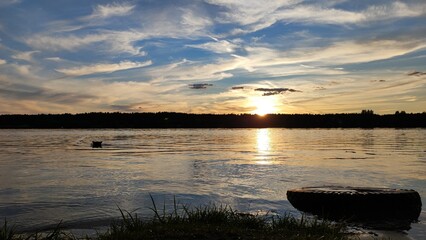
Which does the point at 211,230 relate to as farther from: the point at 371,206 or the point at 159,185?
the point at 159,185

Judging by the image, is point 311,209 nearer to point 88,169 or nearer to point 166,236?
point 166,236

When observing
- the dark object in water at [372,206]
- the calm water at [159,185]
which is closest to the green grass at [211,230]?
the dark object in water at [372,206]

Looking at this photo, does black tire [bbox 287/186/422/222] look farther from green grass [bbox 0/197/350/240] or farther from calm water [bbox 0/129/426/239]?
green grass [bbox 0/197/350/240]

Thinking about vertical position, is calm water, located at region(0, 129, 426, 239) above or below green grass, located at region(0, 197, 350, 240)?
below

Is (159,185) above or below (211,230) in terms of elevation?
below

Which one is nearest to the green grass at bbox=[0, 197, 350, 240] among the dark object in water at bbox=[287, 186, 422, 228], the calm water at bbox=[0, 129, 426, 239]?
the dark object in water at bbox=[287, 186, 422, 228]

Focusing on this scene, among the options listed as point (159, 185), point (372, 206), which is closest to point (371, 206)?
point (372, 206)

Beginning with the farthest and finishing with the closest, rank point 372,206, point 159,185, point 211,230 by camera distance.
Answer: point 159,185, point 372,206, point 211,230

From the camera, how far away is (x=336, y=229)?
9414 mm

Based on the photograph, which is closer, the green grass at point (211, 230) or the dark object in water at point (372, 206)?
the green grass at point (211, 230)

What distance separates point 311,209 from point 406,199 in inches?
114

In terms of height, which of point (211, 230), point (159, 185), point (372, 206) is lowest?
point (159, 185)

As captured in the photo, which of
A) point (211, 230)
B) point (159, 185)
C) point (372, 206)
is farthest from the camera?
point (159, 185)

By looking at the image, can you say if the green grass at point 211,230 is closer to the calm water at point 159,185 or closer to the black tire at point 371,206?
the black tire at point 371,206
